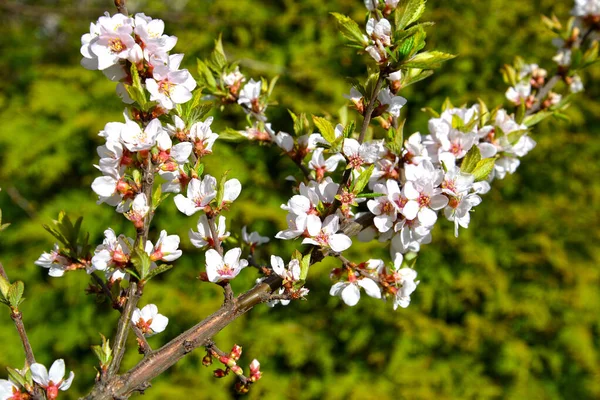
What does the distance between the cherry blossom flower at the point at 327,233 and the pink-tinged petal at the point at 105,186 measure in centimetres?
22

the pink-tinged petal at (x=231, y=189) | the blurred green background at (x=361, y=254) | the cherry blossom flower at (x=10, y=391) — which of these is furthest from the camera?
the blurred green background at (x=361, y=254)

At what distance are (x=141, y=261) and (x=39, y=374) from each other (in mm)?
152

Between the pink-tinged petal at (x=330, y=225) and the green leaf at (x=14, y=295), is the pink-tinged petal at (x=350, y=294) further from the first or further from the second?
the green leaf at (x=14, y=295)

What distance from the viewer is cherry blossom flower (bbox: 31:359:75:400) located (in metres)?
0.50

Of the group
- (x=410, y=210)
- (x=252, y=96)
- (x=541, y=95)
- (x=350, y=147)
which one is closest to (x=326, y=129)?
(x=350, y=147)

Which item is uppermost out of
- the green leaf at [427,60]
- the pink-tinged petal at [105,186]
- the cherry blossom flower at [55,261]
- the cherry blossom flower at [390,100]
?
the green leaf at [427,60]

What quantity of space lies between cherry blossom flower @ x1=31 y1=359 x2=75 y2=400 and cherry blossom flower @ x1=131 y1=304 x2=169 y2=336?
10 centimetres

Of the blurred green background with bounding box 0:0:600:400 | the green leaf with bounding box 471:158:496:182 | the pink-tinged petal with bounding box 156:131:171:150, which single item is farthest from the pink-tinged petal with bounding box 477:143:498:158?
the blurred green background with bounding box 0:0:600:400

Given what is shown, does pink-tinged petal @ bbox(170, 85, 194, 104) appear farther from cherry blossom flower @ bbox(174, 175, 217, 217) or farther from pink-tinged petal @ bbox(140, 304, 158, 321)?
pink-tinged petal @ bbox(140, 304, 158, 321)

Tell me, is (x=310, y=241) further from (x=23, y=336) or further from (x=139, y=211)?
(x=23, y=336)

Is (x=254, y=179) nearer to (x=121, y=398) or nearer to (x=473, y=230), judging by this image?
(x=473, y=230)

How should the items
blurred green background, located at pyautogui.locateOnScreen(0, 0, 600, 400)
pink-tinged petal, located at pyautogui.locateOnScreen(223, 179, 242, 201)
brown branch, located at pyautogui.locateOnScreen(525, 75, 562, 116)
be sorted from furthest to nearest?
blurred green background, located at pyautogui.locateOnScreen(0, 0, 600, 400) < brown branch, located at pyautogui.locateOnScreen(525, 75, 562, 116) < pink-tinged petal, located at pyautogui.locateOnScreen(223, 179, 242, 201)

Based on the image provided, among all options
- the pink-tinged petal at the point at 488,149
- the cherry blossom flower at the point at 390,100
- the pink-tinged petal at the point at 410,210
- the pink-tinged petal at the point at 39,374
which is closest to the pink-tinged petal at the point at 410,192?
the pink-tinged petal at the point at 410,210

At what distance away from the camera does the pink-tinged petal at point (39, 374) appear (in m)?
0.49
